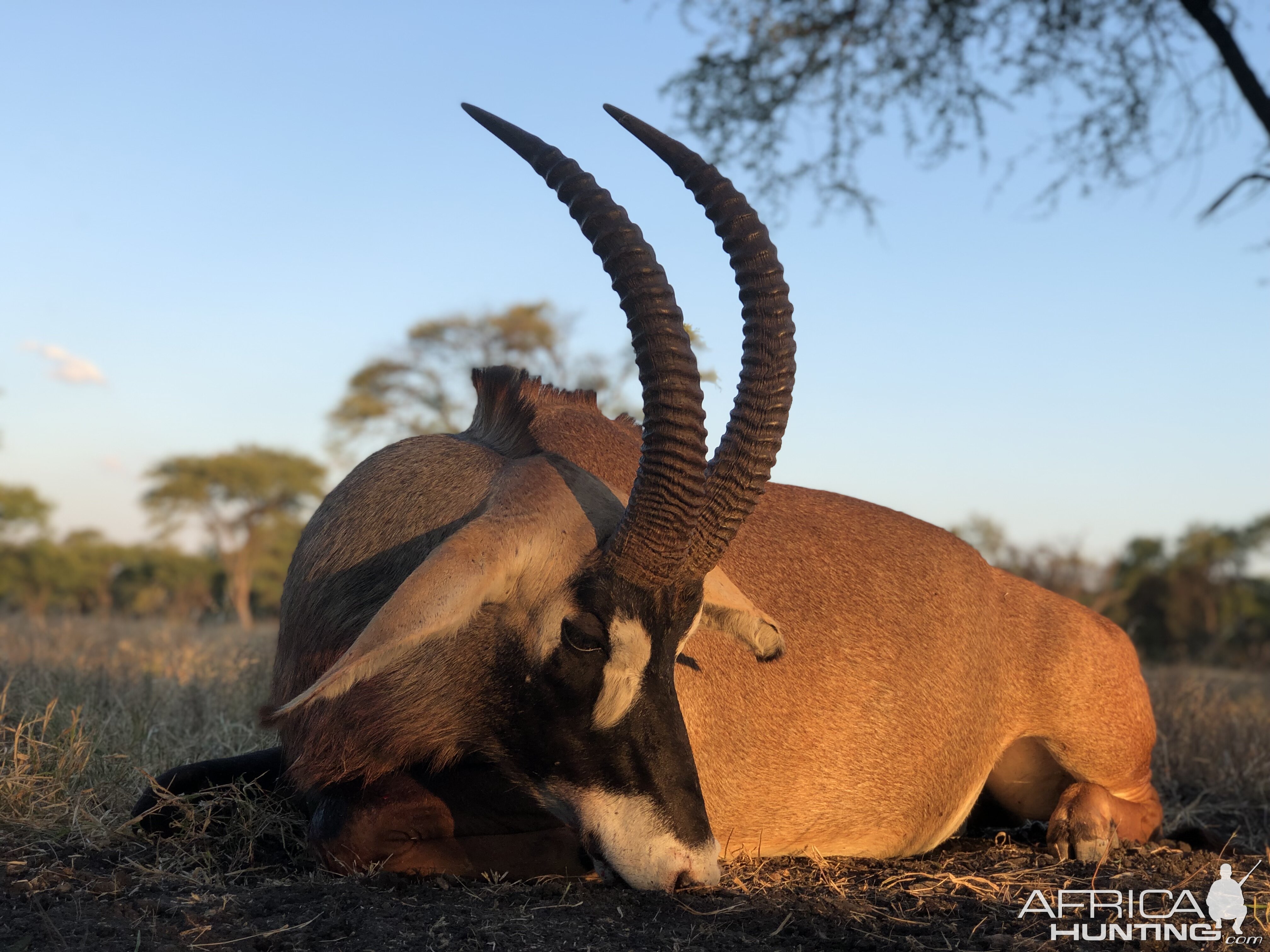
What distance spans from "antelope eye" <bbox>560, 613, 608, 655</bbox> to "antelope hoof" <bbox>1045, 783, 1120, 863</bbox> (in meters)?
2.50

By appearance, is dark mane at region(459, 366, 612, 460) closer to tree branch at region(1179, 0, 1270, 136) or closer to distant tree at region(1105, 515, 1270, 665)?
tree branch at region(1179, 0, 1270, 136)

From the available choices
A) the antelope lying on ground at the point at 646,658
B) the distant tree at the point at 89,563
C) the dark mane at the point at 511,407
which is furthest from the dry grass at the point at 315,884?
the distant tree at the point at 89,563

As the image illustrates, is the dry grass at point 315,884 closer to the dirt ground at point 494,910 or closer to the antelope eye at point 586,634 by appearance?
the dirt ground at point 494,910

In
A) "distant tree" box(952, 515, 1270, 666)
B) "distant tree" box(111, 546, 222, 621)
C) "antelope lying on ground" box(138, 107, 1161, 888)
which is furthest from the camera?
"distant tree" box(111, 546, 222, 621)

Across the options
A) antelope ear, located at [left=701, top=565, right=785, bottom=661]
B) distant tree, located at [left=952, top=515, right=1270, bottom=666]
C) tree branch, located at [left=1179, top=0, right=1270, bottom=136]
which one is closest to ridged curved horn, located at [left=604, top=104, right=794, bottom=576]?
antelope ear, located at [left=701, top=565, right=785, bottom=661]

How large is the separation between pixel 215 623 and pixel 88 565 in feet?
59.7

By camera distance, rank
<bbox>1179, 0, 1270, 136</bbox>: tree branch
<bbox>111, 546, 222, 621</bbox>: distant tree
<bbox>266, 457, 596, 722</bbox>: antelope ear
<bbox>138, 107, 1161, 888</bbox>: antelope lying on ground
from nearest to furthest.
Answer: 1. <bbox>266, 457, 596, 722</bbox>: antelope ear
2. <bbox>138, 107, 1161, 888</bbox>: antelope lying on ground
3. <bbox>1179, 0, 1270, 136</bbox>: tree branch
4. <bbox>111, 546, 222, 621</bbox>: distant tree

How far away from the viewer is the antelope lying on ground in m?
3.30

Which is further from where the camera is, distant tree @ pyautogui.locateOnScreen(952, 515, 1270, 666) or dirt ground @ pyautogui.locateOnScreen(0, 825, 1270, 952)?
distant tree @ pyautogui.locateOnScreen(952, 515, 1270, 666)

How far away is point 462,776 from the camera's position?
364 centimetres

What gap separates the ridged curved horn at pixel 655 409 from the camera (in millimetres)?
3312

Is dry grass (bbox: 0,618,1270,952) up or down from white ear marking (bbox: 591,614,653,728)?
down

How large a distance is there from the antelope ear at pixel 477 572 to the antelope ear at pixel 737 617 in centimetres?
51

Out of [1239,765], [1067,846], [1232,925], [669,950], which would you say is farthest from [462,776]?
[1239,765]
